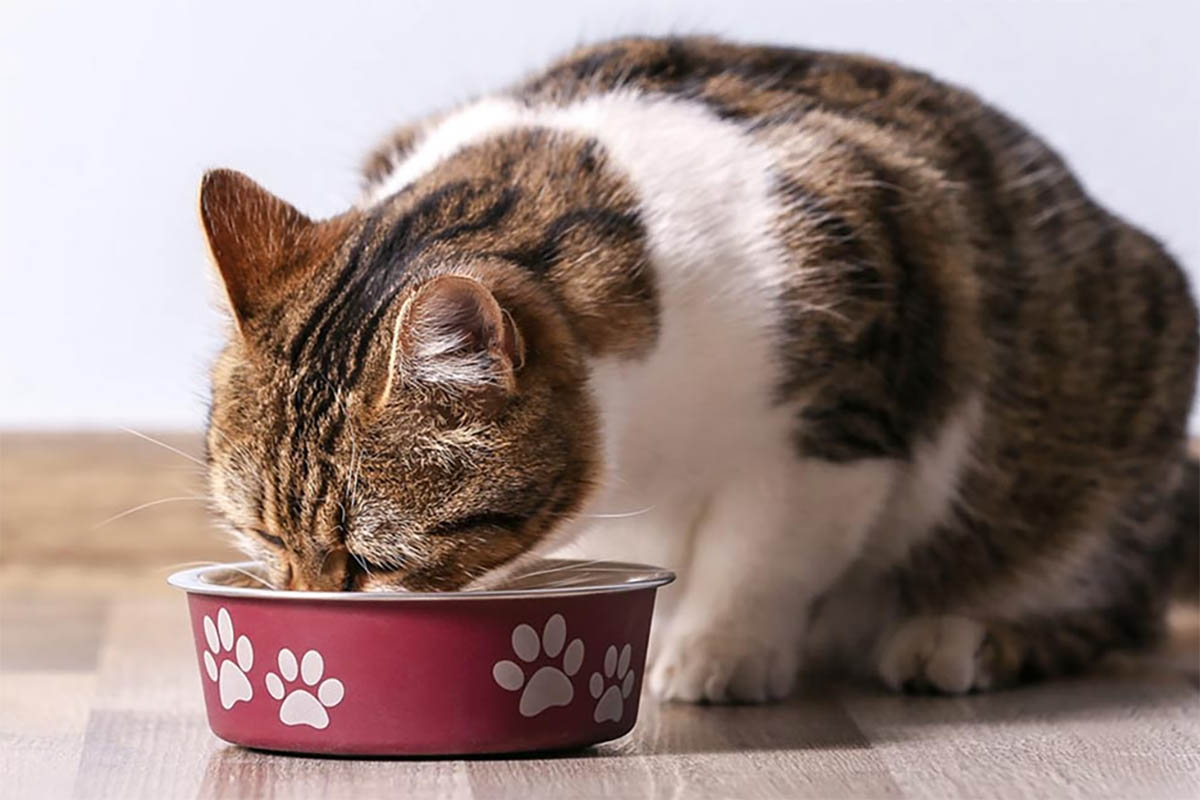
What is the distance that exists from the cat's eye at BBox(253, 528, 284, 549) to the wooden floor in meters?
0.18

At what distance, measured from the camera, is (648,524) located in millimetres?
2000

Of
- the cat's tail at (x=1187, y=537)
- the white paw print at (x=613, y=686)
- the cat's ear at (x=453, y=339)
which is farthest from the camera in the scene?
the cat's tail at (x=1187, y=537)

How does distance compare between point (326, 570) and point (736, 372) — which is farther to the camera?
point (736, 372)

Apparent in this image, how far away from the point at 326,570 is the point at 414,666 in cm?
12

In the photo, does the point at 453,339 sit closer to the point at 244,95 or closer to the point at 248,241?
the point at 248,241

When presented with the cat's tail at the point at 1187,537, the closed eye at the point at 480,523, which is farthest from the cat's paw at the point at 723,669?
the cat's tail at the point at 1187,537

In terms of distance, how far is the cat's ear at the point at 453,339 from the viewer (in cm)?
153

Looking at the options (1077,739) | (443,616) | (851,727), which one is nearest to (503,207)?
(443,616)

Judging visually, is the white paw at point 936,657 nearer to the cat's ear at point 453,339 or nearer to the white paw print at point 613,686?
the white paw print at point 613,686

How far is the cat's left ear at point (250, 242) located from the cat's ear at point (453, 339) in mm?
193

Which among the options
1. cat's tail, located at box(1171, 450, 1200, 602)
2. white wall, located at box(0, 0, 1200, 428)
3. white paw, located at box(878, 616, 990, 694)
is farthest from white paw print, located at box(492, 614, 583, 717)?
white wall, located at box(0, 0, 1200, 428)

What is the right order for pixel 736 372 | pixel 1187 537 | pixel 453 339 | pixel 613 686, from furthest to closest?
pixel 1187 537, pixel 736 372, pixel 613 686, pixel 453 339

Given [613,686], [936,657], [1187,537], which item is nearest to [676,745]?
[613,686]

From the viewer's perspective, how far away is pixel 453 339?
155 centimetres
